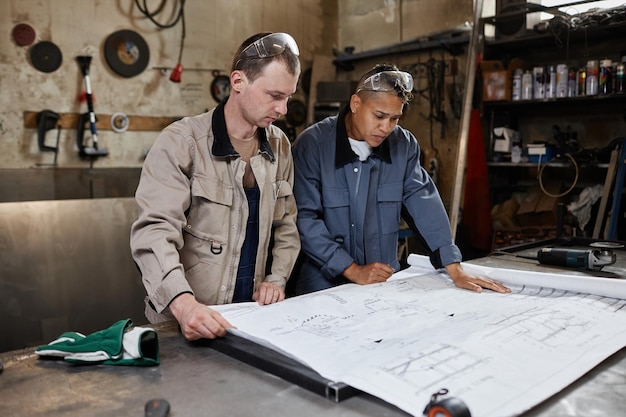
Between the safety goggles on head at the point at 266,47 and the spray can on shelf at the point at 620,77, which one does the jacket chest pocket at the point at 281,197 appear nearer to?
the safety goggles on head at the point at 266,47

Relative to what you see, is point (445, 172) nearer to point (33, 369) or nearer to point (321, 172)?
point (321, 172)

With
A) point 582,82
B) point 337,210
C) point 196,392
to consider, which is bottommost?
point 196,392

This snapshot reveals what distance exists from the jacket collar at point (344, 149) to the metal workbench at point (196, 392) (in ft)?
3.16

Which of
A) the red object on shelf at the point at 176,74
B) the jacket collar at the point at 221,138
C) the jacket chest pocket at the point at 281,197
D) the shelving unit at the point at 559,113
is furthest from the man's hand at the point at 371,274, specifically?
the red object on shelf at the point at 176,74

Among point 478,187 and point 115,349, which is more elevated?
point 478,187

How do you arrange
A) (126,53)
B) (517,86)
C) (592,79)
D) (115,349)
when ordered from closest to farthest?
(115,349) → (592,79) → (517,86) → (126,53)

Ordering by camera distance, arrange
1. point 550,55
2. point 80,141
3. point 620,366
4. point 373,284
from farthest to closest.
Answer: point 550,55, point 80,141, point 373,284, point 620,366

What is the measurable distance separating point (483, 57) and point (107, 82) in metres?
3.20

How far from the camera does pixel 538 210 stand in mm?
4336

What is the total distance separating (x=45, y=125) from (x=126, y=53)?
95cm

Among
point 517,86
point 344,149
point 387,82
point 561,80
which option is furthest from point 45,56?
point 561,80

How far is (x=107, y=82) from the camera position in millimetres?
4500

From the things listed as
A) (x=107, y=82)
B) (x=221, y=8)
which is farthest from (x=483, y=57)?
(x=107, y=82)

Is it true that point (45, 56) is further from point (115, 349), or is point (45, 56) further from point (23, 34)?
point (115, 349)
